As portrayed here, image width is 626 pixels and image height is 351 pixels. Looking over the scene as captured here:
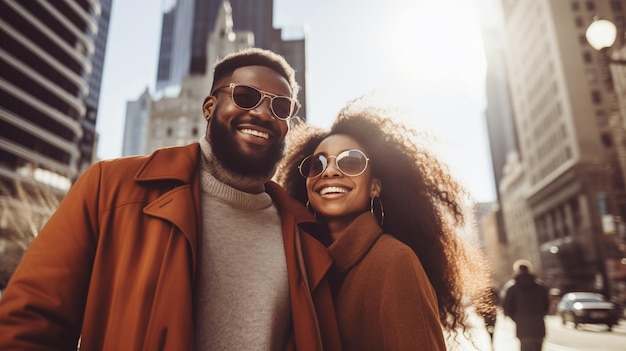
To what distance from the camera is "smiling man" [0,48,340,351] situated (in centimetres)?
177

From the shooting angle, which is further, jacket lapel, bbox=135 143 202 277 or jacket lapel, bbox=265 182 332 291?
jacket lapel, bbox=265 182 332 291

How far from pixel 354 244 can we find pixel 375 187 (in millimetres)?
768

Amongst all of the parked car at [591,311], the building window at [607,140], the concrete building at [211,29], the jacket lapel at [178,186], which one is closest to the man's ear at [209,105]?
the jacket lapel at [178,186]

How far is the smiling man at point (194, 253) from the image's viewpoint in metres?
1.77

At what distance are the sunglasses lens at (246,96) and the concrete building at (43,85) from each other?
146ft

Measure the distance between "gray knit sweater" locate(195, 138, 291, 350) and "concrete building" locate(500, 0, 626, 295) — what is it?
46.6 meters

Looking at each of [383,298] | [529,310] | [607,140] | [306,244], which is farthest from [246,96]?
[607,140]

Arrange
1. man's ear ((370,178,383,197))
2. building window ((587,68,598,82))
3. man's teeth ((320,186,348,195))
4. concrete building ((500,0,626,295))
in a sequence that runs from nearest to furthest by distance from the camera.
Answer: man's teeth ((320,186,348,195)) → man's ear ((370,178,383,197)) → concrete building ((500,0,626,295)) → building window ((587,68,598,82))

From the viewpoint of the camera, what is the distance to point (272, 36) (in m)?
99.9

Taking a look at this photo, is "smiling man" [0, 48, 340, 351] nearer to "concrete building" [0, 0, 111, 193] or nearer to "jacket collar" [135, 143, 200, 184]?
"jacket collar" [135, 143, 200, 184]

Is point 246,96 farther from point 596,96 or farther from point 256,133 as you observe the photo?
point 596,96

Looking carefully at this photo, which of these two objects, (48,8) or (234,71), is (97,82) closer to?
(48,8)

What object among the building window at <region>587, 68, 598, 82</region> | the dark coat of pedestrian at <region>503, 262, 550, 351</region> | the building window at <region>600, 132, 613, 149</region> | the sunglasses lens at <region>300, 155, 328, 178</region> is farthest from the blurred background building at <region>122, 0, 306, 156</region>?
the sunglasses lens at <region>300, 155, 328, 178</region>

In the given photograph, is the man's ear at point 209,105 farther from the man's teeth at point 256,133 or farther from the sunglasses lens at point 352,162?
the sunglasses lens at point 352,162
